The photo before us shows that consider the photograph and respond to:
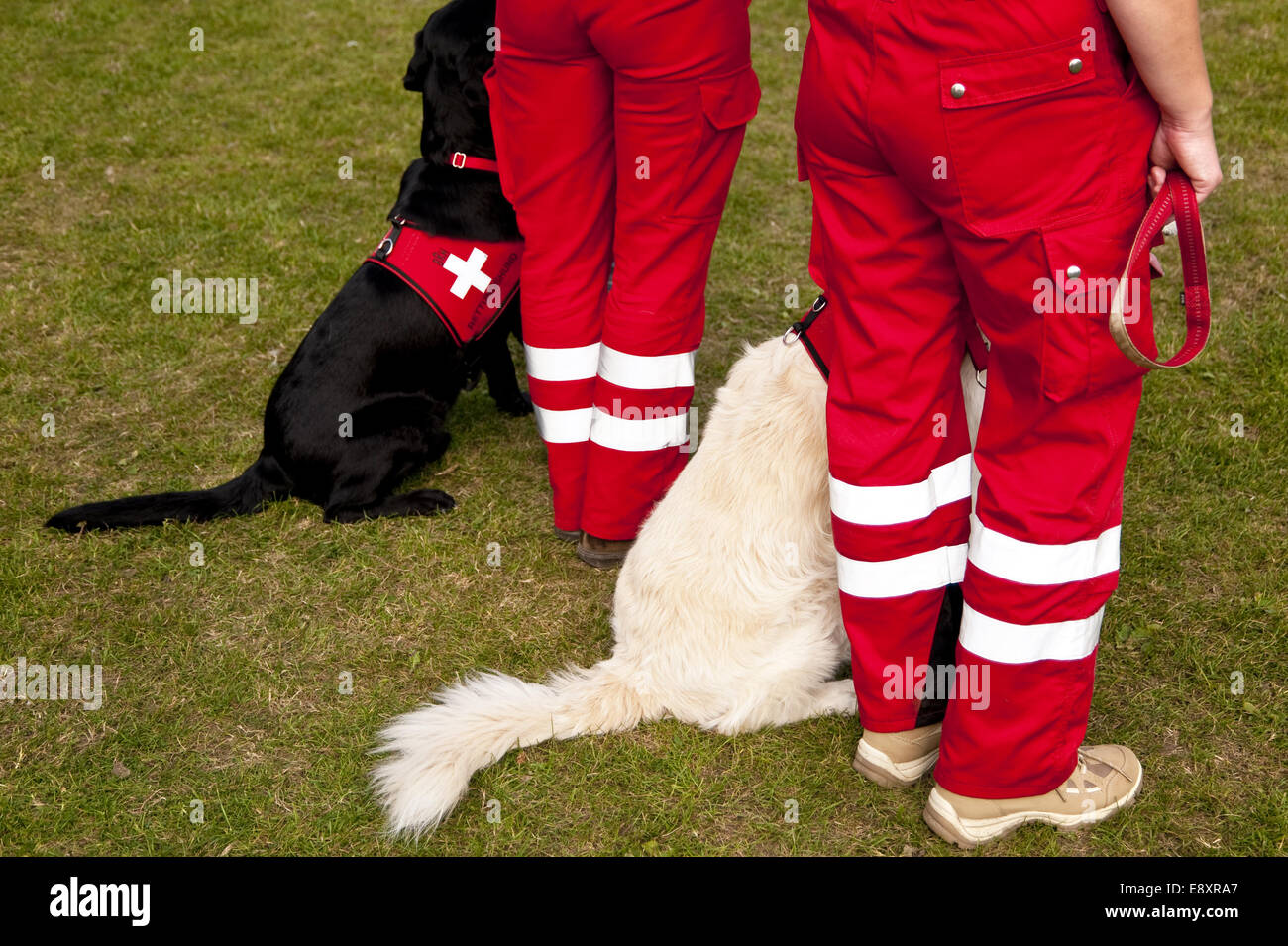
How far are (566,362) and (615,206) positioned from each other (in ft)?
1.65

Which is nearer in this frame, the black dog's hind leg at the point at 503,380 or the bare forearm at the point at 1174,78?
the bare forearm at the point at 1174,78

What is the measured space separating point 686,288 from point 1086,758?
1648 mm

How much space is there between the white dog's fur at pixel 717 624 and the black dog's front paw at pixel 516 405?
1518mm

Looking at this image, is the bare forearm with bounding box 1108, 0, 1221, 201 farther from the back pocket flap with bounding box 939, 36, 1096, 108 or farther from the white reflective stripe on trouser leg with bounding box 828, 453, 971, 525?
the white reflective stripe on trouser leg with bounding box 828, 453, 971, 525

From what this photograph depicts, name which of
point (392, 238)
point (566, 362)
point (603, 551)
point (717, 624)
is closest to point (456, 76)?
point (392, 238)

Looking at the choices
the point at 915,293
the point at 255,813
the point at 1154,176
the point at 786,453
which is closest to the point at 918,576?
the point at 786,453

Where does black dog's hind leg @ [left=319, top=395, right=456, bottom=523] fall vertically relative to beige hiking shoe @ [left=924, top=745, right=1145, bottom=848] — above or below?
above

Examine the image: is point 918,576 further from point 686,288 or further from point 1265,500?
point 1265,500

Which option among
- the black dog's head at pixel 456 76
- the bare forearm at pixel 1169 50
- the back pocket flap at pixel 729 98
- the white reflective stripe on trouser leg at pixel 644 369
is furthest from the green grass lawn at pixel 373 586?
the bare forearm at pixel 1169 50

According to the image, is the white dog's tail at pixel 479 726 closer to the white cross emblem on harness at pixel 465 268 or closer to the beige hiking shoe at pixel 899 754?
the beige hiking shoe at pixel 899 754

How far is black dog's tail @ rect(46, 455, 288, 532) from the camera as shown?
136 inches

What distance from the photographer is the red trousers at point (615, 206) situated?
2.69 m

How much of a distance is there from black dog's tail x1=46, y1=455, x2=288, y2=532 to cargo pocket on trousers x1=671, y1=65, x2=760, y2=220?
1730 millimetres

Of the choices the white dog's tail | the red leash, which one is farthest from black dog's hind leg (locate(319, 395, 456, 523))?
the red leash
